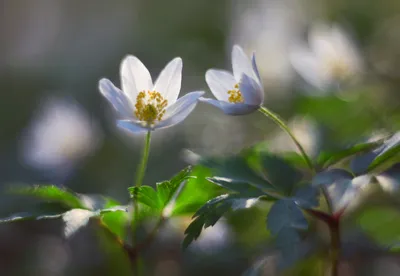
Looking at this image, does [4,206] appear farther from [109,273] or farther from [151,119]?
[151,119]

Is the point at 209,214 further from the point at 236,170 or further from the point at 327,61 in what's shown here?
the point at 327,61

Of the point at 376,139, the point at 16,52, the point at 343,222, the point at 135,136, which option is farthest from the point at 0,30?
the point at 376,139

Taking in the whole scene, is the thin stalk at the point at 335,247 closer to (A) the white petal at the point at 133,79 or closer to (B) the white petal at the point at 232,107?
(B) the white petal at the point at 232,107

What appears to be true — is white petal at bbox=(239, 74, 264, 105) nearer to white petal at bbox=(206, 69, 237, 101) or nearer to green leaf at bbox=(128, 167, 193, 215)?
white petal at bbox=(206, 69, 237, 101)

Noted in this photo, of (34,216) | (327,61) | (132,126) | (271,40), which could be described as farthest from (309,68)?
(34,216)

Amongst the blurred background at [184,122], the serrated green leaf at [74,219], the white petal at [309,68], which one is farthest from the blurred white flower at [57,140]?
the serrated green leaf at [74,219]
